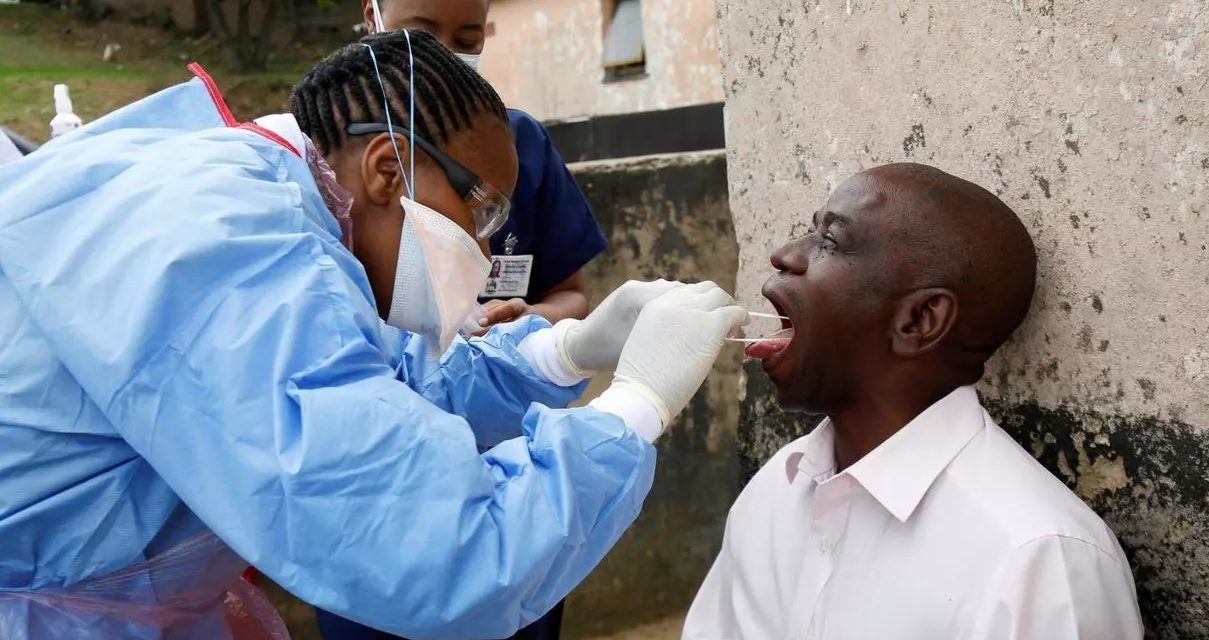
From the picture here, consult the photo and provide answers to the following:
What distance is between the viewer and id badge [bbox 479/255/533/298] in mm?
2730

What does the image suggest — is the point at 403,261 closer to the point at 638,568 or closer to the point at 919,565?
the point at 919,565

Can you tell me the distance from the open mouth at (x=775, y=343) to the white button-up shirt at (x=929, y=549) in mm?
176

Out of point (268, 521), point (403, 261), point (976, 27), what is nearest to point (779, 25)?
point (976, 27)

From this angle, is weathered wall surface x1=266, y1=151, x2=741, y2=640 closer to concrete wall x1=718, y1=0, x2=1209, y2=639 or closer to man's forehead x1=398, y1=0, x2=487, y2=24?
man's forehead x1=398, y1=0, x2=487, y2=24

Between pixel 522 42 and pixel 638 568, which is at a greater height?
pixel 522 42

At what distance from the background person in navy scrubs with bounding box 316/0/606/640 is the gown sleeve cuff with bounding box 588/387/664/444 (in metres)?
0.95

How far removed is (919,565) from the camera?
5.30ft

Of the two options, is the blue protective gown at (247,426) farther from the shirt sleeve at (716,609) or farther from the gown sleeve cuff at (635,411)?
the shirt sleeve at (716,609)

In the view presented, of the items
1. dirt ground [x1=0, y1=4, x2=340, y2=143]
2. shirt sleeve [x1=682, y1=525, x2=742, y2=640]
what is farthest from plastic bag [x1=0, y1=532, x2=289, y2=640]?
dirt ground [x1=0, y1=4, x2=340, y2=143]

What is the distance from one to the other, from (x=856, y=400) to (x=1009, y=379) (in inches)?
10.4

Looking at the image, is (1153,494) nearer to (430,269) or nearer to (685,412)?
(430,269)

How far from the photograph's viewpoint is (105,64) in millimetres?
13914

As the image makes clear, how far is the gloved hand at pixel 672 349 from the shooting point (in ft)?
5.40

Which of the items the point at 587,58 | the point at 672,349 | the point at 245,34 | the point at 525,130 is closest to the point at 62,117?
the point at 525,130
